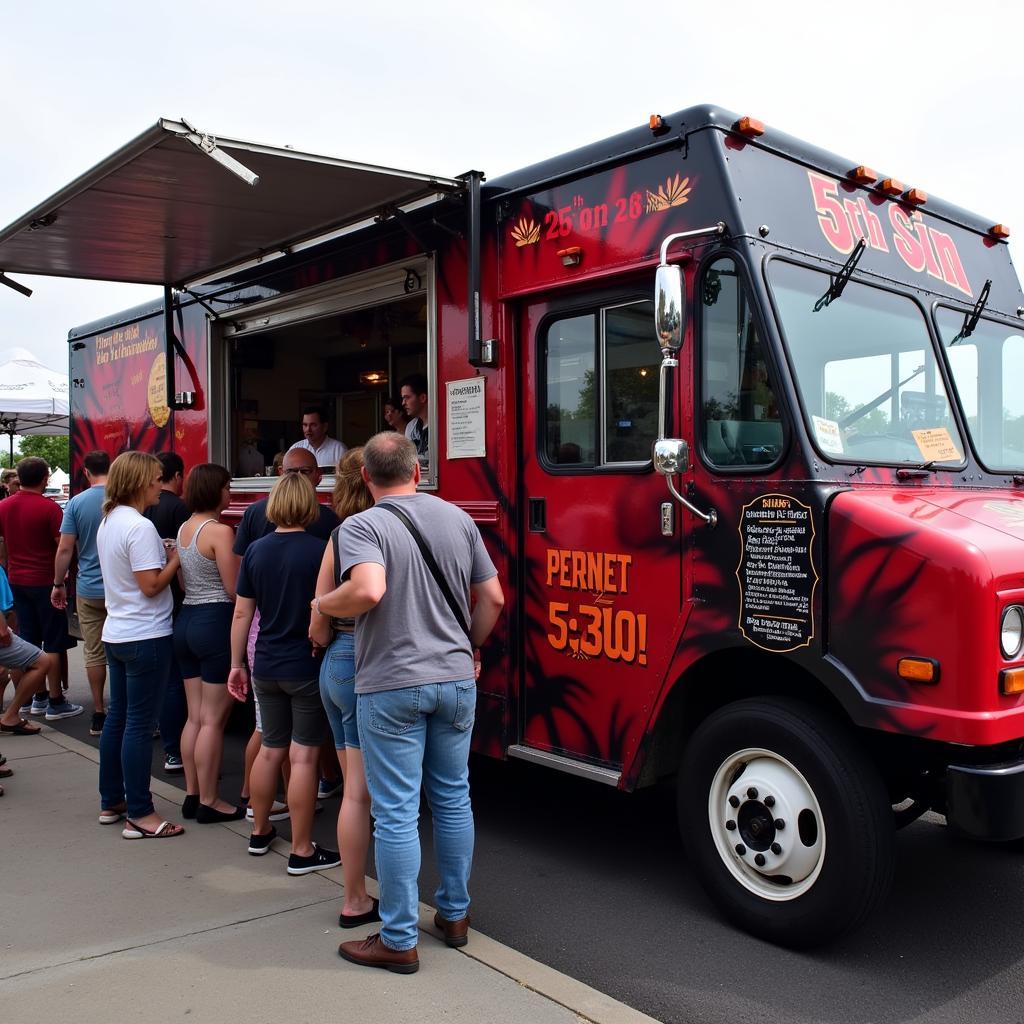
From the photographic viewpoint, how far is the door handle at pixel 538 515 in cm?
470

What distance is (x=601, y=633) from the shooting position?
441 centimetres

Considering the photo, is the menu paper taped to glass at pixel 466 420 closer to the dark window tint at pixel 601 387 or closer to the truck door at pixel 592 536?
the truck door at pixel 592 536

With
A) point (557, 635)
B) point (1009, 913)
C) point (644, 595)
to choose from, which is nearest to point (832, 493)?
point (644, 595)

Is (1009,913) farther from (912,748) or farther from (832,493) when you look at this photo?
(832,493)

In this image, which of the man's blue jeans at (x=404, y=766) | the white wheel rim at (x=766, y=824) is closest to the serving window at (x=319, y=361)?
the man's blue jeans at (x=404, y=766)

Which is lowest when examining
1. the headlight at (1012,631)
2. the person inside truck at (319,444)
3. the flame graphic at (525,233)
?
the headlight at (1012,631)

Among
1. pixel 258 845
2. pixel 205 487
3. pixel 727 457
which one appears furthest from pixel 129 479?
pixel 727 457

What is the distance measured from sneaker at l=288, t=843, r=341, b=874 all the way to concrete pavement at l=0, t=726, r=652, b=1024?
55 mm

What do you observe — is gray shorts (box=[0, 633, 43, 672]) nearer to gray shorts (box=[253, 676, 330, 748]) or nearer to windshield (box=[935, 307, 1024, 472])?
gray shorts (box=[253, 676, 330, 748])

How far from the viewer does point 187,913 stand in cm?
404

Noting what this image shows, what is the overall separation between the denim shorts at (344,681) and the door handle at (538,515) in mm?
1147

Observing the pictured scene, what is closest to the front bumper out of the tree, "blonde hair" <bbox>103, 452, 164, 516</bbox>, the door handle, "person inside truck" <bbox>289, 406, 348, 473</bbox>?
the door handle

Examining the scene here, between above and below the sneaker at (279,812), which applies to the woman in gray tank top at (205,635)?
above

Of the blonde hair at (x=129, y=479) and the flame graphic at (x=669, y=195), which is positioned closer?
the flame graphic at (x=669, y=195)
